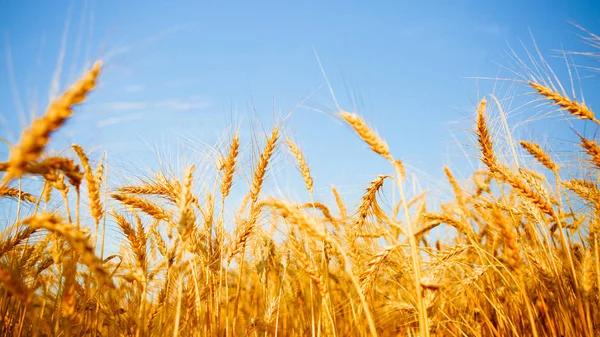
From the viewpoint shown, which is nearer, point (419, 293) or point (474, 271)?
point (419, 293)

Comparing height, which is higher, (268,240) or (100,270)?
(268,240)

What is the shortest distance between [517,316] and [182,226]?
2750mm

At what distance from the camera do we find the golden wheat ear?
137 centimetres

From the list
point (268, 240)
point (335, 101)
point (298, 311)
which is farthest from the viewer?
point (298, 311)

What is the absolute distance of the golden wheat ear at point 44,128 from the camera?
1.37 metres

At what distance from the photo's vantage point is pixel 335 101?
2188mm

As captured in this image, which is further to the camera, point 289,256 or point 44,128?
point 289,256

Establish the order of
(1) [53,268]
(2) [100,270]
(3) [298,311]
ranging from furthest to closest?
(3) [298,311] → (1) [53,268] → (2) [100,270]

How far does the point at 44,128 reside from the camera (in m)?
1.42

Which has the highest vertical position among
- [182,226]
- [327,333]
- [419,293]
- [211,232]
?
[211,232]

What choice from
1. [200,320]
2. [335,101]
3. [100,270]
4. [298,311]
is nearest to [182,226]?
[100,270]

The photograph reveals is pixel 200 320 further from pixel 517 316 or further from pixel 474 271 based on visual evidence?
pixel 517 316

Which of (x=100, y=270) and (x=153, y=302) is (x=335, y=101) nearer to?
(x=100, y=270)

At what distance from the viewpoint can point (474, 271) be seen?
2.55 metres
